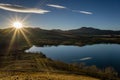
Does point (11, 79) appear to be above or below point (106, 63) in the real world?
above

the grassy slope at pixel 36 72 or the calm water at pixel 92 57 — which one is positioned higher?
the grassy slope at pixel 36 72

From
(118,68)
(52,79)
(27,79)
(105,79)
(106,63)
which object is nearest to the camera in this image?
(27,79)

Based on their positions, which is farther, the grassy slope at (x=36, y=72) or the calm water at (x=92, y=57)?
the calm water at (x=92, y=57)

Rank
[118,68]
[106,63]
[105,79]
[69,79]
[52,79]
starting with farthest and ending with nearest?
[106,63], [118,68], [105,79], [69,79], [52,79]

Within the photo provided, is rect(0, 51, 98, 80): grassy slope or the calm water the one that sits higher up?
rect(0, 51, 98, 80): grassy slope

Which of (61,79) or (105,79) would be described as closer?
(61,79)

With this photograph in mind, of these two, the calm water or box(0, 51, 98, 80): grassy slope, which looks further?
the calm water

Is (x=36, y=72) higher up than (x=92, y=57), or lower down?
higher up

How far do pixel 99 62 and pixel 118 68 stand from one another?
9915 mm

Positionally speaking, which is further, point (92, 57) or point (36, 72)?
point (92, 57)

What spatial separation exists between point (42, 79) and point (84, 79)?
5.49m

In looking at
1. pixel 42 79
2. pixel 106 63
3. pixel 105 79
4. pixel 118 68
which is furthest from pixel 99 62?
pixel 42 79

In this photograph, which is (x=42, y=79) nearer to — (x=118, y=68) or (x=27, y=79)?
(x=27, y=79)

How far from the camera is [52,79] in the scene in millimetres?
20125
